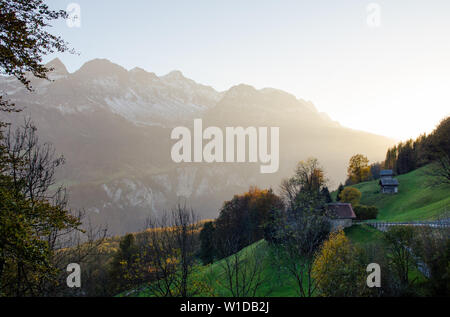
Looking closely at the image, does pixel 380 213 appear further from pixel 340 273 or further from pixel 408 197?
pixel 340 273

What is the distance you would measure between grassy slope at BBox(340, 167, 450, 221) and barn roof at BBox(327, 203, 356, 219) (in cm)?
855

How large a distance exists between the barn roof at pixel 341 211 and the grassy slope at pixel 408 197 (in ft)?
28.0

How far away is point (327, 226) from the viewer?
107ft

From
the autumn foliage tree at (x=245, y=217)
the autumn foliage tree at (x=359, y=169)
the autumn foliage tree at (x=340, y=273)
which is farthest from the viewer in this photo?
the autumn foliage tree at (x=359, y=169)

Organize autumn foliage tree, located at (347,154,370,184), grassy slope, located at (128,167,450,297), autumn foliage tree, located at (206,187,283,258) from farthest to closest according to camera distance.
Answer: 1. autumn foliage tree, located at (347,154,370,184)
2. autumn foliage tree, located at (206,187,283,258)
3. grassy slope, located at (128,167,450,297)

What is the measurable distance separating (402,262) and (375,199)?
48.8 meters

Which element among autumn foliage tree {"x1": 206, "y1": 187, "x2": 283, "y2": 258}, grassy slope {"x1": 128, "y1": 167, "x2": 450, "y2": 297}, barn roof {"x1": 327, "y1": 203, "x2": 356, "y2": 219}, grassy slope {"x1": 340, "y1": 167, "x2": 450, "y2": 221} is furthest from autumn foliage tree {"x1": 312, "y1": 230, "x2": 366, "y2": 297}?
autumn foliage tree {"x1": 206, "y1": 187, "x2": 283, "y2": 258}

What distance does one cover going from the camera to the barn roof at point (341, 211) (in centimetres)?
3762

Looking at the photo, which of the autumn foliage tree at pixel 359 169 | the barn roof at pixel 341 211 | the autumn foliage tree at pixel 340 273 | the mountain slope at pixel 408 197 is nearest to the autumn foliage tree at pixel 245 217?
the barn roof at pixel 341 211

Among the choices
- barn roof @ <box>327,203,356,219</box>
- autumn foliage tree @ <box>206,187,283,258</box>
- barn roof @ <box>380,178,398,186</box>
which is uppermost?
barn roof @ <box>380,178,398,186</box>

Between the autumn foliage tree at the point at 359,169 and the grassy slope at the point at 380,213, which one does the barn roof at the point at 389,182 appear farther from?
the autumn foliage tree at the point at 359,169

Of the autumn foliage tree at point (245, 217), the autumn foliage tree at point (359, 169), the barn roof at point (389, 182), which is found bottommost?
the autumn foliage tree at point (245, 217)

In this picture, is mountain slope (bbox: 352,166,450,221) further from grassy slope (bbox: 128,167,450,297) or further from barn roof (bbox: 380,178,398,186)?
barn roof (bbox: 380,178,398,186)

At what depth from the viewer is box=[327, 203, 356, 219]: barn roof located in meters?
37.6
